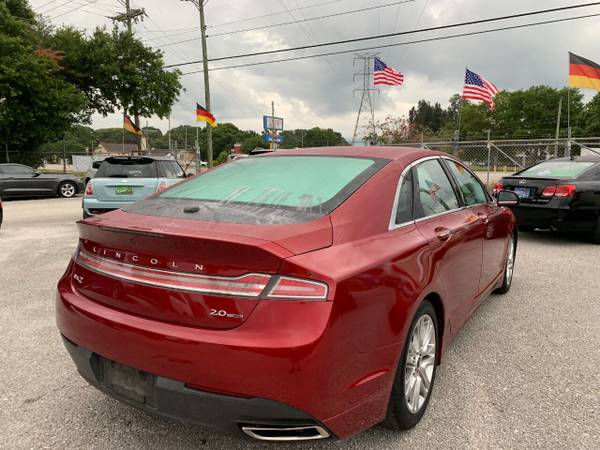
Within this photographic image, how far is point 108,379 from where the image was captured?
6.96 ft

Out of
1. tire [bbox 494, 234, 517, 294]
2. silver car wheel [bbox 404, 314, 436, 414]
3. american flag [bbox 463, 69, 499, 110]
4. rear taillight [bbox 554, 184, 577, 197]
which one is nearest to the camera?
silver car wheel [bbox 404, 314, 436, 414]

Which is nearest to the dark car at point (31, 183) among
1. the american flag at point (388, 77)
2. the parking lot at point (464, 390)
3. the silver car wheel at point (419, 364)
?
the parking lot at point (464, 390)

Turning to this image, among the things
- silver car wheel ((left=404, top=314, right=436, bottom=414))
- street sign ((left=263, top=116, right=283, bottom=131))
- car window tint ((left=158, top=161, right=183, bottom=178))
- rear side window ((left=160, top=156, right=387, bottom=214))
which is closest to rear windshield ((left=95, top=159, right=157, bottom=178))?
car window tint ((left=158, top=161, right=183, bottom=178))

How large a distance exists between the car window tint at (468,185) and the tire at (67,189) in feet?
56.6

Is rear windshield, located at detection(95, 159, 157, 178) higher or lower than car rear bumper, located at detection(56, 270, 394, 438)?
higher

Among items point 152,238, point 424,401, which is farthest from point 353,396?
point 152,238

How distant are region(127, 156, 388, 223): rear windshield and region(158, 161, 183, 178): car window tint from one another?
239 inches

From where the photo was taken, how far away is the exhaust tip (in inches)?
71.8

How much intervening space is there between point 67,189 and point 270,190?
694 inches

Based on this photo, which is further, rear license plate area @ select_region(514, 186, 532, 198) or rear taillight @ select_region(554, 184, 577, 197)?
rear license plate area @ select_region(514, 186, 532, 198)

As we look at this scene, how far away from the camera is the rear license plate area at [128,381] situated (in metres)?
1.96

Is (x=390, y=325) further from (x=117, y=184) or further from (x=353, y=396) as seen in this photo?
(x=117, y=184)

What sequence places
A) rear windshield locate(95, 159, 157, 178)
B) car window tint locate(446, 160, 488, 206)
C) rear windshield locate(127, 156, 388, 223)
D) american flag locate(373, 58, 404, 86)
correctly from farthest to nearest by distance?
1. american flag locate(373, 58, 404, 86)
2. rear windshield locate(95, 159, 157, 178)
3. car window tint locate(446, 160, 488, 206)
4. rear windshield locate(127, 156, 388, 223)

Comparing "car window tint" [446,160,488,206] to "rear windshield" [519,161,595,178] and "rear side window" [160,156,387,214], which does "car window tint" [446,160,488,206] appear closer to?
"rear side window" [160,156,387,214]
